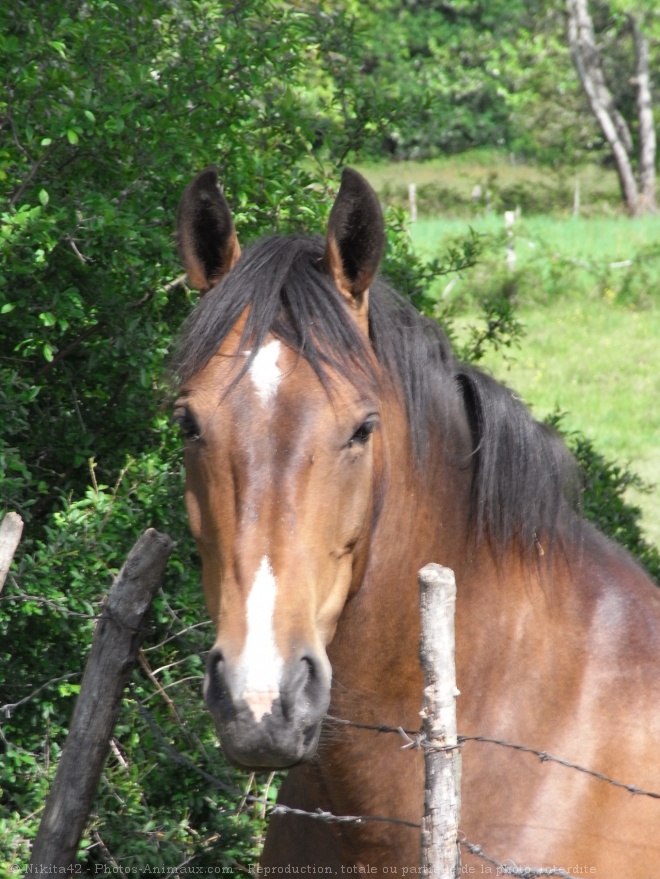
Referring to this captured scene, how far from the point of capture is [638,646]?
2.25 m

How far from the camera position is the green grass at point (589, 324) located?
9363 mm

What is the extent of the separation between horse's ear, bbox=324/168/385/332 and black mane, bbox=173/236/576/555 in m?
0.05

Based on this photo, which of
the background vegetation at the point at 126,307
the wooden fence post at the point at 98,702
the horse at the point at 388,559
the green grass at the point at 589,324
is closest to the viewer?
the horse at the point at 388,559

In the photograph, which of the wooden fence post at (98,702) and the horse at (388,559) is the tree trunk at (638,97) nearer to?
the horse at (388,559)

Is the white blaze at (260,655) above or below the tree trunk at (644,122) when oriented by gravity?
above

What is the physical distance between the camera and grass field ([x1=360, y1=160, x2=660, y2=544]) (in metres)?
9.37

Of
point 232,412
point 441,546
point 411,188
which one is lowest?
point 411,188

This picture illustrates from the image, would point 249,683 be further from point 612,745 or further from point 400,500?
point 612,745

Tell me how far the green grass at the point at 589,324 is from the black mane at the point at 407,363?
17.1ft

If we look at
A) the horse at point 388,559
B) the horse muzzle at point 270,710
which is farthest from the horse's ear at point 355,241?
the horse muzzle at point 270,710

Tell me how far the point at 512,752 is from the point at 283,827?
2.17ft

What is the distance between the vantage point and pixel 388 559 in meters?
2.12

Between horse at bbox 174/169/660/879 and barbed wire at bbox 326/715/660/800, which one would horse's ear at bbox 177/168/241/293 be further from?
barbed wire at bbox 326/715/660/800

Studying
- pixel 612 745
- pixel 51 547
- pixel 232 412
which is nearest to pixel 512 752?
pixel 612 745
